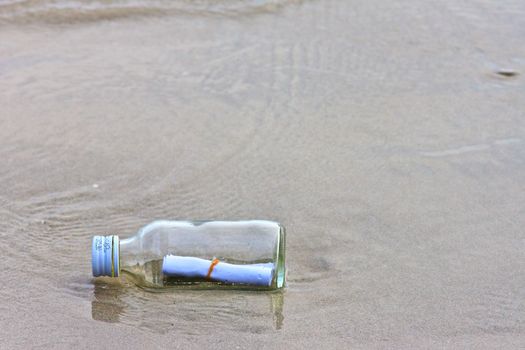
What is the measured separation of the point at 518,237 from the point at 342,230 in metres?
0.58

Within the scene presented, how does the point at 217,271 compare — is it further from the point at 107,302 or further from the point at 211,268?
the point at 107,302

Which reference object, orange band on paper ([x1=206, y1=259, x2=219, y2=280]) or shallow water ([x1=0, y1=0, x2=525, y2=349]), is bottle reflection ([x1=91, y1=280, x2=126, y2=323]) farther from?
orange band on paper ([x1=206, y1=259, x2=219, y2=280])

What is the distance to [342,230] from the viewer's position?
8.14 feet

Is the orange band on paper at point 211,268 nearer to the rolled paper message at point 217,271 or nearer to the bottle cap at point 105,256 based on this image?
the rolled paper message at point 217,271

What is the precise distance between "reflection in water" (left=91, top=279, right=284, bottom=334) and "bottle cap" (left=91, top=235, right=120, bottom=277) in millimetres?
98

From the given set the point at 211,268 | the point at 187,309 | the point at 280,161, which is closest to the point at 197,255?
the point at 211,268

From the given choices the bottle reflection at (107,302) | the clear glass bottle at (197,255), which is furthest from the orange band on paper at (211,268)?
the bottle reflection at (107,302)

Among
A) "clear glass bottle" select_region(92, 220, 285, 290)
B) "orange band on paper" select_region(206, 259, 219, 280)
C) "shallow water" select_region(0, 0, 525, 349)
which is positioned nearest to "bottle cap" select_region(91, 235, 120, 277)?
"clear glass bottle" select_region(92, 220, 285, 290)

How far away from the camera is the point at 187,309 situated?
6.70 feet

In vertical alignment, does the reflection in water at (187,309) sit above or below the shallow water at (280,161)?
below

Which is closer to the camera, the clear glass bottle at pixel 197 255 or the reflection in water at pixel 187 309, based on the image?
the reflection in water at pixel 187 309

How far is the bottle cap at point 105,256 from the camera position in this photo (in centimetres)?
200

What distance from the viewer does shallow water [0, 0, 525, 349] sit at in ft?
6.67

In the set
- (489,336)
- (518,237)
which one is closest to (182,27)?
(518,237)
